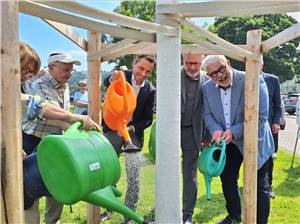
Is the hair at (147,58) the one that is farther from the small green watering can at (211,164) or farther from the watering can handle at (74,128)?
the watering can handle at (74,128)

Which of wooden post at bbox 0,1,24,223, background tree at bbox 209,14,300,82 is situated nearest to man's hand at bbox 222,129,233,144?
wooden post at bbox 0,1,24,223

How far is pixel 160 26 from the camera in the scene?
1438 mm

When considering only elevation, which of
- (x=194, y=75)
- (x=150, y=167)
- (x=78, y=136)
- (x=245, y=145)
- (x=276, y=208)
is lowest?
(x=276, y=208)

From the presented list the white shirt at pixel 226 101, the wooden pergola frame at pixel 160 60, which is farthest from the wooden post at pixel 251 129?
the white shirt at pixel 226 101

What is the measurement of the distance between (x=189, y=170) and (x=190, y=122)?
36 cm

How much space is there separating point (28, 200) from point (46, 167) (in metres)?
0.55

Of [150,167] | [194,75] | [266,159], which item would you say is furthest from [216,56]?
[150,167]

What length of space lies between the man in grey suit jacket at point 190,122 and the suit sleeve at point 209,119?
0.14m

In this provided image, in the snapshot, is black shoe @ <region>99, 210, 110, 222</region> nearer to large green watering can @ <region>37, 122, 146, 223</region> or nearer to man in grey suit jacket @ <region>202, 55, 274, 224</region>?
man in grey suit jacket @ <region>202, 55, 274, 224</region>

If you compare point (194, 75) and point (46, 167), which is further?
point (194, 75)

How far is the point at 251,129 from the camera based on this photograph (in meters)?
2.46

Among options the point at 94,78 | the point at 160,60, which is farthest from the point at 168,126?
the point at 94,78

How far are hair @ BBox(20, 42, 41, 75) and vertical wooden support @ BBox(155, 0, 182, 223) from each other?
0.59m

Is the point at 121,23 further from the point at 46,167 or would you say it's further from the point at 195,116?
the point at 195,116
